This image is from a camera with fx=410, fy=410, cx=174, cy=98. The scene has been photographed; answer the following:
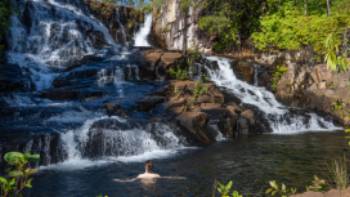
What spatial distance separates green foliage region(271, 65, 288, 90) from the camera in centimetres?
3195

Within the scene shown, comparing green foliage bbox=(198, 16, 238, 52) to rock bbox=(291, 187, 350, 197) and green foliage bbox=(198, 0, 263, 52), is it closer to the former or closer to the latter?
green foliage bbox=(198, 0, 263, 52)

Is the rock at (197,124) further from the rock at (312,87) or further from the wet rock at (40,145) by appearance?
the rock at (312,87)

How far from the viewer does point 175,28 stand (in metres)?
42.3

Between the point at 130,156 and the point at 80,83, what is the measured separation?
10.4 metres

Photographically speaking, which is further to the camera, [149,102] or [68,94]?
[68,94]

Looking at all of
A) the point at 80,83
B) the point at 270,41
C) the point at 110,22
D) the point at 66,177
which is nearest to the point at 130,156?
the point at 66,177

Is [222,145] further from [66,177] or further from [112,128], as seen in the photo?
[66,177]

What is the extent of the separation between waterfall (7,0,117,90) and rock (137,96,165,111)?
8.83 meters

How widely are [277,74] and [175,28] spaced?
544 inches

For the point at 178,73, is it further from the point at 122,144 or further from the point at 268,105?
Result: the point at 122,144

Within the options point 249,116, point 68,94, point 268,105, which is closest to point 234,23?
point 268,105

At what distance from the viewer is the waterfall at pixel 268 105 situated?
24.2m

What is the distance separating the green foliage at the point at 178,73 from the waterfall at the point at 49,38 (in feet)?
24.0

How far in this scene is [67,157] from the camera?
54.5 feet
